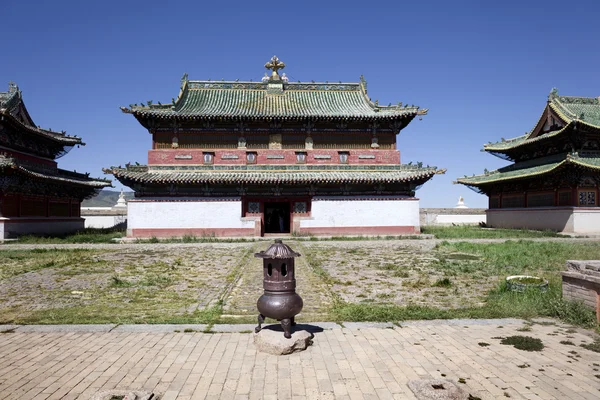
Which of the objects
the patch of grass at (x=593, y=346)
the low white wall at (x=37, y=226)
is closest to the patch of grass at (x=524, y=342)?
the patch of grass at (x=593, y=346)

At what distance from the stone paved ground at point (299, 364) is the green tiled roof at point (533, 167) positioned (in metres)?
22.9

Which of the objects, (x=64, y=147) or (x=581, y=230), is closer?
(x=581, y=230)

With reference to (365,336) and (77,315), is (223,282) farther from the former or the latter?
(365,336)

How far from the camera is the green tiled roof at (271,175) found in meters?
24.1

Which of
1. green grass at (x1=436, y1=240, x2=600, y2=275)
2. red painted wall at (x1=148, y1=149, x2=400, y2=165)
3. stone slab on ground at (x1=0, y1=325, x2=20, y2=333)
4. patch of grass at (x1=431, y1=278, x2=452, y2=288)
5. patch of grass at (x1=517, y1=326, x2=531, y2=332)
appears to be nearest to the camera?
patch of grass at (x1=517, y1=326, x2=531, y2=332)

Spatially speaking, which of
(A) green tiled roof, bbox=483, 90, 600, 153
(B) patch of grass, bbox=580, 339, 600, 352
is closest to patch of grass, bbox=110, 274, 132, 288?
(B) patch of grass, bbox=580, 339, 600, 352

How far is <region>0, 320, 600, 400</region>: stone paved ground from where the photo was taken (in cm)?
406

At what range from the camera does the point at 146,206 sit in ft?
80.0

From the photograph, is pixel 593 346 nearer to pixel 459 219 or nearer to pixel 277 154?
pixel 277 154

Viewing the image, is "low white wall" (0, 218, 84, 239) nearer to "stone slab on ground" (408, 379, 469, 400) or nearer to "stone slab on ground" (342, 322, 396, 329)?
"stone slab on ground" (342, 322, 396, 329)

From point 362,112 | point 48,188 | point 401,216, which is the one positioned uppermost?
point 362,112

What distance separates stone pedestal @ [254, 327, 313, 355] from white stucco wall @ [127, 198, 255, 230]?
64.6 feet

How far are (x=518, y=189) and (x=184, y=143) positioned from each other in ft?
86.5

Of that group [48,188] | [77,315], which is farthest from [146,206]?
[77,315]
